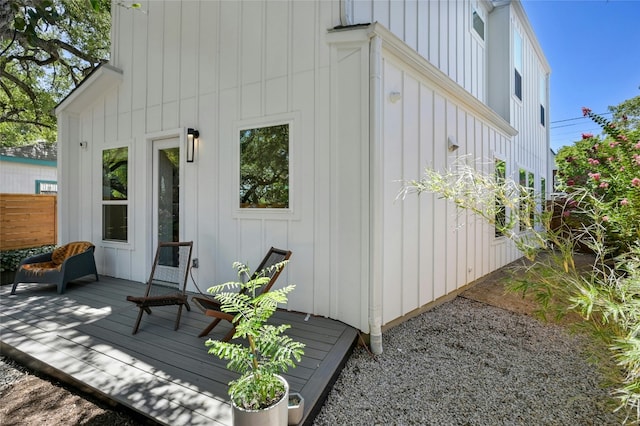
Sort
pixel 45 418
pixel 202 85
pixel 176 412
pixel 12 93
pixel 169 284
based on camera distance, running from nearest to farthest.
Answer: pixel 176 412 < pixel 45 418 < pixel 202 85 < pixel 169 284 < pixel 12 93

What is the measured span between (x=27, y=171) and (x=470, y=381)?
1540 cm

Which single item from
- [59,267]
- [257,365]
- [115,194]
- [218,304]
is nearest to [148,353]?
[218,304]

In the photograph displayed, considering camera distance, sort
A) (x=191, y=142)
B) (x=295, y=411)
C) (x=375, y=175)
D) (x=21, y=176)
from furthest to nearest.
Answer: (x=21, y=176), (x=191, y=142), (x=375, y=175), (x=295, y=411)

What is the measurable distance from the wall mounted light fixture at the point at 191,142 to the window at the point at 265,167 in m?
0.86

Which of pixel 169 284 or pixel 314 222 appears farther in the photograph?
pixel 169 284

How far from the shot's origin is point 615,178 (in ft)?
7.43

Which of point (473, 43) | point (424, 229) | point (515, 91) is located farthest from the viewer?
point (515, 91)

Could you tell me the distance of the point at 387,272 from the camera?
11.5ft

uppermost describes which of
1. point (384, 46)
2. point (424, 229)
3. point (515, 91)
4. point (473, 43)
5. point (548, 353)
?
point (473, 43)

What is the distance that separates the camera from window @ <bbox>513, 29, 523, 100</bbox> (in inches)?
304

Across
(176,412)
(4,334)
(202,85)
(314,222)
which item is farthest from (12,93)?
(176,412)

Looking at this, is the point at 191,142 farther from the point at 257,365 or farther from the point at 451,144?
the point at 451,144

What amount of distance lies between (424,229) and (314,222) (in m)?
1.59

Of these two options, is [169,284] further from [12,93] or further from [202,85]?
[12,93]
